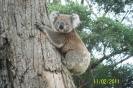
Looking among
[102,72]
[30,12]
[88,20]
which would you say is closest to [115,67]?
[102,72]

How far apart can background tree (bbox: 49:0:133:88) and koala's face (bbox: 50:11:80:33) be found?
2.67 meters

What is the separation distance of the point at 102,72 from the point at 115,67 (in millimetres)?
366

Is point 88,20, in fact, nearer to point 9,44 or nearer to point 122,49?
point 122,49

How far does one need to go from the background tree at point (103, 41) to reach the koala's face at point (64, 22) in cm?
267

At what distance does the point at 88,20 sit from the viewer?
721 centimetres

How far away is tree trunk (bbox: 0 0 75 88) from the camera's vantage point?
8.94 feet

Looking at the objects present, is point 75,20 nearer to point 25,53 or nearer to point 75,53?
point 75,53

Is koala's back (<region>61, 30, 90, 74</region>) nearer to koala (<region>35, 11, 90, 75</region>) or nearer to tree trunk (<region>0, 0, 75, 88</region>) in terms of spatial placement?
koala (<region>35, 11, 90, 75</region>)

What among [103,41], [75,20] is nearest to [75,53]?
[75,20]

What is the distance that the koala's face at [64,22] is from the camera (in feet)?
13.6

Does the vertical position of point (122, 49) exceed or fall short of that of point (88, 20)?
it falls short

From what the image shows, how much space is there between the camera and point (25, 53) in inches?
109
